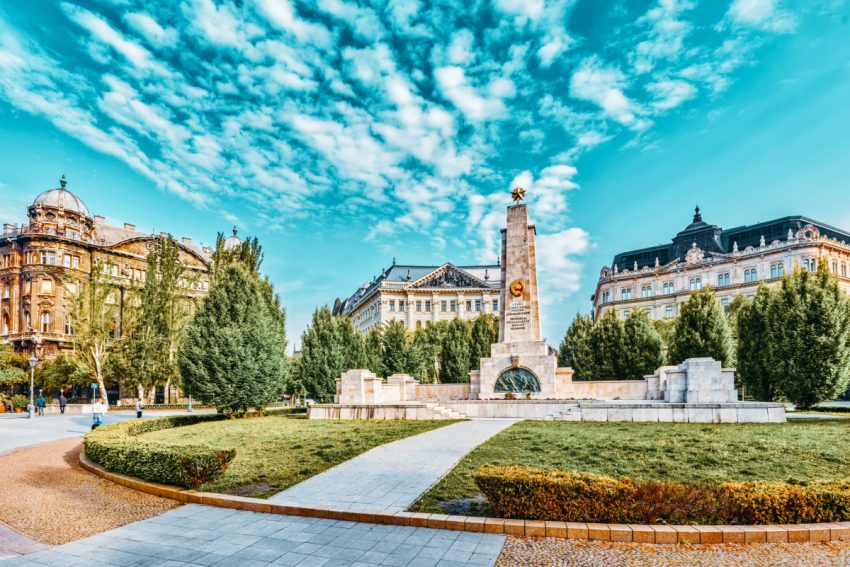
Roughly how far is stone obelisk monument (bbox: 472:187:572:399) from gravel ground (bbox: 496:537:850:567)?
19.2 meters

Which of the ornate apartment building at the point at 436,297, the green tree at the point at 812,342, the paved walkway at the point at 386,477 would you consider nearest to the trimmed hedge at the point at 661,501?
the paved walkway at the point at 386,477

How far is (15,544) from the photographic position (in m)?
7.09

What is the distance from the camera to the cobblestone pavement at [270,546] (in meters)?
6.18

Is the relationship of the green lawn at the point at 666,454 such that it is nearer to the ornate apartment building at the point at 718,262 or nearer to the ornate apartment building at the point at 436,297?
the ornate apartment building at the point at 718,262

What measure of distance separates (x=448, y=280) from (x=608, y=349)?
5400 centimetres

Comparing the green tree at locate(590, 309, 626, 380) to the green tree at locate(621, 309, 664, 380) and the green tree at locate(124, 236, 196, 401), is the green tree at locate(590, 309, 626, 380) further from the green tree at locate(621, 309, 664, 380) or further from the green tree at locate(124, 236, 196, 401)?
the green tree at locate(124, 236, 196, 401)

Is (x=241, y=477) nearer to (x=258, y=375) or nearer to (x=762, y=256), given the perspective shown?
(x=258, y=375)

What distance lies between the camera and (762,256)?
68.9 metres

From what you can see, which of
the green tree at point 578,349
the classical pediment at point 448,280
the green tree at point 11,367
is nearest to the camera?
the green tree at point 578,349

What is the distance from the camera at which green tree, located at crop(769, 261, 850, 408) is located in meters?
24.9

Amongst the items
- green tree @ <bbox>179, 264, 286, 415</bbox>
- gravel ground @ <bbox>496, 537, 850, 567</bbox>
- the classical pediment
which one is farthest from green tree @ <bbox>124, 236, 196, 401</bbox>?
the classical pediment

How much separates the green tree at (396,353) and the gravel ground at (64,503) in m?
29.9

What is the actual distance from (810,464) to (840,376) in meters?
19.7

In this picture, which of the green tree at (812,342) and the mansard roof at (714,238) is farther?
the mansard roof at (714,238)
